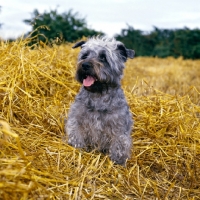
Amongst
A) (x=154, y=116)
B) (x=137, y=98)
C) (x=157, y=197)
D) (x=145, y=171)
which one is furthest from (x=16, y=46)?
(x=157, y=197)

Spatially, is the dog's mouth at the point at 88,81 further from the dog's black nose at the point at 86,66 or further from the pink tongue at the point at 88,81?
the dog's black nose at the point at 86,66

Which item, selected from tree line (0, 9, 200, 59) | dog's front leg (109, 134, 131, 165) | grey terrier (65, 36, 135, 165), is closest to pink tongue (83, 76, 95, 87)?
grey terrier (65, 36, 135, 165)

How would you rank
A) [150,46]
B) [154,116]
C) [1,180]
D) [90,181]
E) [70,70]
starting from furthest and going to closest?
[150,46]
[70,70]
[154,116]
[90,181]
[1,180]

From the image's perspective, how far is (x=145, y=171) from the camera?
4.34m

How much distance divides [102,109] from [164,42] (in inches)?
814

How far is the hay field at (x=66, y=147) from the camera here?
3.15 metres

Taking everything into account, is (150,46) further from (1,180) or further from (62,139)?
(1,180)

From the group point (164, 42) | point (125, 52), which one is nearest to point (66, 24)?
point (164, 42)

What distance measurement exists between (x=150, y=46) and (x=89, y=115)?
2128 centimetres

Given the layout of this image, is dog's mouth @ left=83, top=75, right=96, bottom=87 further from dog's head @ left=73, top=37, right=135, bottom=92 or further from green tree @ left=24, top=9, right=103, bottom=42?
green tree @ left=24, top=9, right=103, bottom=42

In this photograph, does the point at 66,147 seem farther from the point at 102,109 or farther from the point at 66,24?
the point at 66,24

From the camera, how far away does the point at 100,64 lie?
4098 millimetres

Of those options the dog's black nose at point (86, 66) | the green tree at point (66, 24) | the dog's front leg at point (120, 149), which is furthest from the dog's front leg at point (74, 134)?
the green tree at point (66, 24)

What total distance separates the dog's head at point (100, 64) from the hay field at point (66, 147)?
83 centimetres
